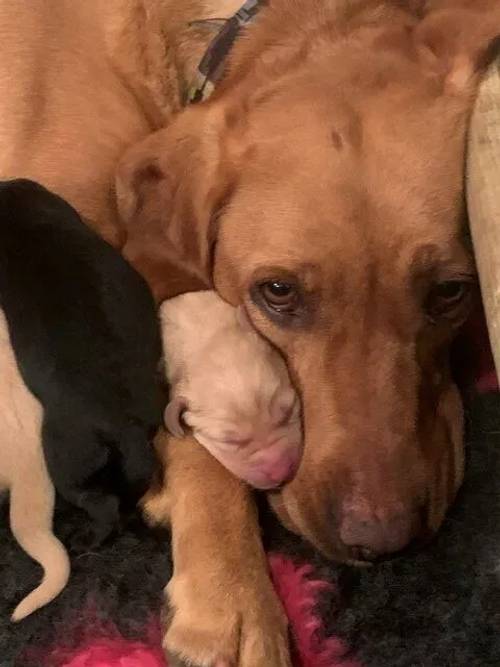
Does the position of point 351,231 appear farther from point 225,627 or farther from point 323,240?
point 225,627

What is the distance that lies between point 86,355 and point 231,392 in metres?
0.27

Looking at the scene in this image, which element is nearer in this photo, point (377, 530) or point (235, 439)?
point (377, 530)

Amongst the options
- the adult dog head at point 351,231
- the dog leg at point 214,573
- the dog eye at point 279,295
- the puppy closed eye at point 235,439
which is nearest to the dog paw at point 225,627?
the dog leg at point 214,573

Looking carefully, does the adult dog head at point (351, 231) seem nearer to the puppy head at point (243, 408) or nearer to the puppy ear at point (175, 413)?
the puppy head at point (243, 408)

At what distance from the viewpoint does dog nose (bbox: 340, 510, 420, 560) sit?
173cm

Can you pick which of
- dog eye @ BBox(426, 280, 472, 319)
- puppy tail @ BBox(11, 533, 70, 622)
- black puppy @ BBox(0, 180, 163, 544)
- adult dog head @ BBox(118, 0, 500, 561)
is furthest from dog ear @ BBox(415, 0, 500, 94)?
puppy tail @ BBox(11, 533, 70, 622)

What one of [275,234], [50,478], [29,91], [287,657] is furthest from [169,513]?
[29,91]

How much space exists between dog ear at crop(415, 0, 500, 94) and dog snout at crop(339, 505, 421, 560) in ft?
2.33

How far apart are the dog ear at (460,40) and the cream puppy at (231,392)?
0.55 meters

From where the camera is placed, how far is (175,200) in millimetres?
1991

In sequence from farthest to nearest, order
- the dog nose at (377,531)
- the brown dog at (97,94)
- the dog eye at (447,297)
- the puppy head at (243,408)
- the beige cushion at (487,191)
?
the brown dog at (97,94) → the puppy head at (243,408) → the dog eye at (447,297) → the dog nose at (377,531) → the beige cushion at (487,191)

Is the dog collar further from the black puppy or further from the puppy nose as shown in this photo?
the puppy nose

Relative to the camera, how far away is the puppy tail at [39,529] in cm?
184

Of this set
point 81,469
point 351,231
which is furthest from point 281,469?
point 351,231
